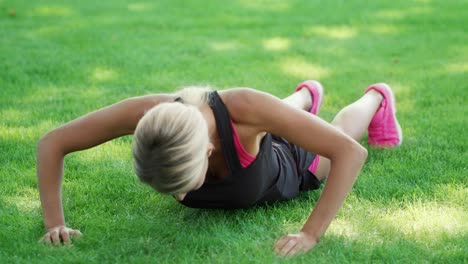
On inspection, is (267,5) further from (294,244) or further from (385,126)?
(294,244)

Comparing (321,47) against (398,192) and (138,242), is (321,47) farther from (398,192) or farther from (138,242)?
(138,242)

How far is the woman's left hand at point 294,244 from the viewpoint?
2385 millimetres

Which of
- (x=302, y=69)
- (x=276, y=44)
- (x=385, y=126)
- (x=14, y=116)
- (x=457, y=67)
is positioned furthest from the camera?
(x=276, y=44)

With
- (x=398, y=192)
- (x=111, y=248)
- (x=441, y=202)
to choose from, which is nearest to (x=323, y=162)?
(x=398, y=192)

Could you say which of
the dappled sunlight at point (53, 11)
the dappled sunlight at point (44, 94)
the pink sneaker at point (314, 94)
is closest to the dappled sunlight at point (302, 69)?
the pink sneaker at point (314, 94)

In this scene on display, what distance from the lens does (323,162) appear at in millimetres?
3102

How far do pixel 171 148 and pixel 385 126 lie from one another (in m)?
1.73

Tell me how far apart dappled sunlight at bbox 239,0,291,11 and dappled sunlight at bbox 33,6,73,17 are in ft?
6.61

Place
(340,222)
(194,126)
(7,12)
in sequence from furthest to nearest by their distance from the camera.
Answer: (7,12) → (340,222) → (194,126)

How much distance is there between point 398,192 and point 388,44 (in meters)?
3.26

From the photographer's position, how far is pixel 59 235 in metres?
2.59

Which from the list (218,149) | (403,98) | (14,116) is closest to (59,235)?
(218,149)

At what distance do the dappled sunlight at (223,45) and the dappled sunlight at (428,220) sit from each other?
3.39 metres

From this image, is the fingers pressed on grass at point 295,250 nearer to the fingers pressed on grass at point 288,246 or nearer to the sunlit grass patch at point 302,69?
the fingers pressed on grass at point 288,246
